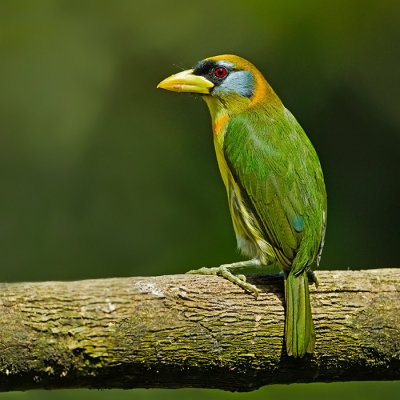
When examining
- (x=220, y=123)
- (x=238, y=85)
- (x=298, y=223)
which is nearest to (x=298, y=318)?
(x=298, y=223)

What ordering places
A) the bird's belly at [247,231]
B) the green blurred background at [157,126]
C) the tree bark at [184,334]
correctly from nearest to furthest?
1. the tree bark at [184,334]
2. the bird's belly at [247,231]
3. the green blurred background at [157,126]

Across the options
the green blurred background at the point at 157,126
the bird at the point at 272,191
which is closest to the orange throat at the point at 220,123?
the bird at the point at 272,191

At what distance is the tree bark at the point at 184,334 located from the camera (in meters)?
4.04

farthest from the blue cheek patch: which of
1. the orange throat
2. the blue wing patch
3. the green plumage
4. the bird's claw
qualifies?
the bird's claw

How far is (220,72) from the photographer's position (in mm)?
5133

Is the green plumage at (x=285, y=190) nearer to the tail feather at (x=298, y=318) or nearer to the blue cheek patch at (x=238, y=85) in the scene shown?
the tail feather at (x=298, y=318)

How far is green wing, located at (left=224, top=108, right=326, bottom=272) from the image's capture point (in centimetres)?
450

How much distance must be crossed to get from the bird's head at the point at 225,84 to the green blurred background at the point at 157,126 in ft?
7.90

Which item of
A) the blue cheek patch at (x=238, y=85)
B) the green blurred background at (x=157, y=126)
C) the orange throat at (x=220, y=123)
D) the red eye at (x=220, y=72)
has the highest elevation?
the red eye at (x=220, y=72)

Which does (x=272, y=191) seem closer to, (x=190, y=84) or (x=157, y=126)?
(x=190, y=84)

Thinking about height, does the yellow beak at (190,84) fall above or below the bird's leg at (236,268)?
above

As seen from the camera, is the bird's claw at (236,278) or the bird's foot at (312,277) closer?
the bird's claw at (236,278)

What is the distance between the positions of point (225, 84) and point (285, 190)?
0.76 meters

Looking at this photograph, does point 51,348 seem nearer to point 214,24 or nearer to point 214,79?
point 214,79
